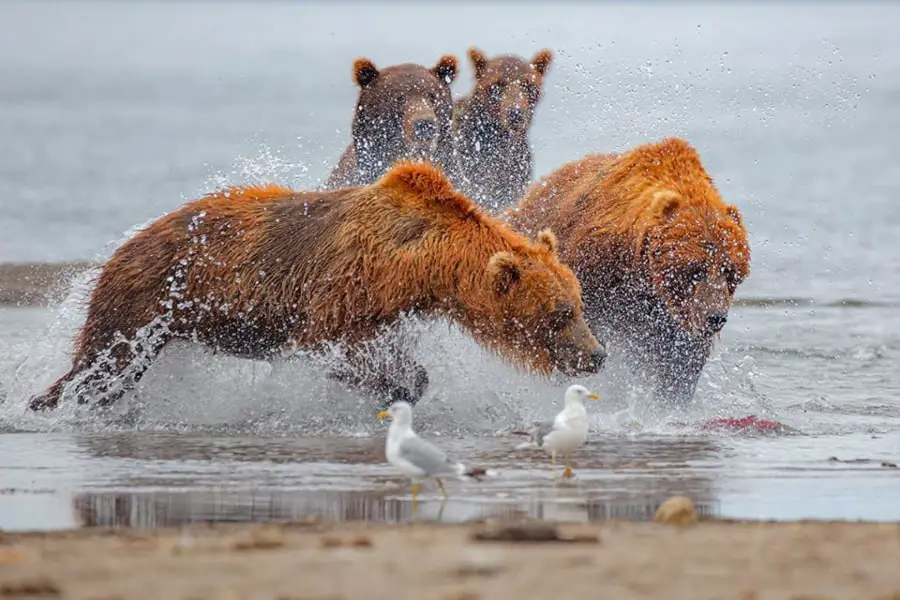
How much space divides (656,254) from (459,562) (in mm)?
4577

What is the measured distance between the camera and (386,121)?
12.1 metres

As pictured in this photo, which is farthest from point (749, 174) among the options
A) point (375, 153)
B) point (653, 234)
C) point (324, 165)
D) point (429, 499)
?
point (429, 499)

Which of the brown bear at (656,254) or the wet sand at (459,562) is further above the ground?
the brown bear at (656,254)

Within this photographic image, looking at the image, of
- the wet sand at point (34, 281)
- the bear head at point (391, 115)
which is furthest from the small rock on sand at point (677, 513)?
the wet sand at point (34, 281)

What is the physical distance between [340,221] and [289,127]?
32917 millimetres

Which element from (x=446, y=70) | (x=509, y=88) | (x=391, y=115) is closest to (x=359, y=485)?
(x=391, y=115)

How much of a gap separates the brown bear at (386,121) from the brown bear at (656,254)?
178 cm

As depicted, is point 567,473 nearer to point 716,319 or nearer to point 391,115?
point 716,319

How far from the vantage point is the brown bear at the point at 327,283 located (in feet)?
29.9

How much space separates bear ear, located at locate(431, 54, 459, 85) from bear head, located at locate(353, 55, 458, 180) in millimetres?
257

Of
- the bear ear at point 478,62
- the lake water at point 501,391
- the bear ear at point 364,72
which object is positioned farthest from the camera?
the bear ear at point 478,62

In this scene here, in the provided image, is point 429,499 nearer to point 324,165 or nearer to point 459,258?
point 459,258

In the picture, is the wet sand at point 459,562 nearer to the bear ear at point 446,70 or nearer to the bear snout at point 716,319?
the bear snout at point 716,319

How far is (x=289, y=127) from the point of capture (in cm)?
4197
